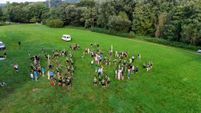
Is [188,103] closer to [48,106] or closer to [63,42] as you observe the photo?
[48,106]

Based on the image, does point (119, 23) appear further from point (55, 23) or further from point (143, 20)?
point (55, 23)

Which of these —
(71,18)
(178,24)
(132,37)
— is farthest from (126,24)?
(71,18)

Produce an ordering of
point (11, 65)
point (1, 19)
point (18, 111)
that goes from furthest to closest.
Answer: point (1, 19) → point (11, 65) → point (18, 111)

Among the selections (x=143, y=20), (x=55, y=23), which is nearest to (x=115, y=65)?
(x=143, y=20)

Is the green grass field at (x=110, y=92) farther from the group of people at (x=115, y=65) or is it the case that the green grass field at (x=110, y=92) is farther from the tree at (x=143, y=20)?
the tree at (x=143, y=20)

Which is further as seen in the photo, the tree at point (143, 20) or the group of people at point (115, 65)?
the tree at point (143, 20)

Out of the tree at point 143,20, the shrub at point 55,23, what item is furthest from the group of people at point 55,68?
the shrub at point 55,23
